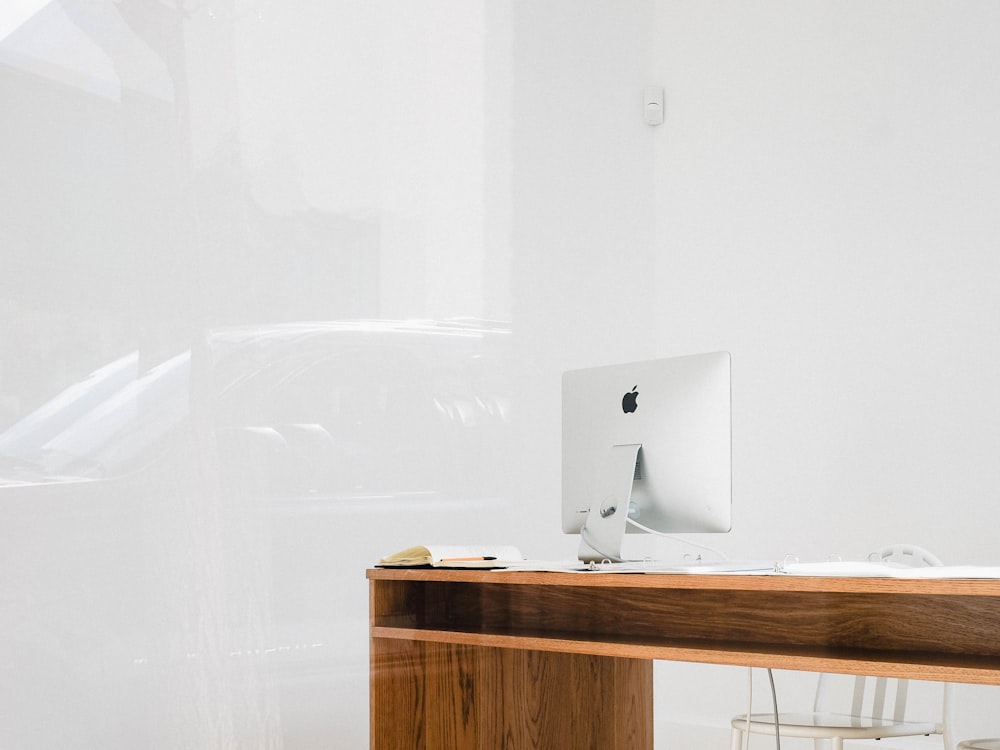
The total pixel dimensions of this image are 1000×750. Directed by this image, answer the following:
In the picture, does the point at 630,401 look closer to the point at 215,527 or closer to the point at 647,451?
the point at 647,451

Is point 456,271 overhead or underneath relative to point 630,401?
overhead

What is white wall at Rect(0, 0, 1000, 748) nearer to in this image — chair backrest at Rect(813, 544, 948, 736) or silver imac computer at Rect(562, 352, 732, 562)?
chair backrest at Rect(813, 544, 948, 736)

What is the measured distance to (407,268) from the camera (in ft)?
11.9

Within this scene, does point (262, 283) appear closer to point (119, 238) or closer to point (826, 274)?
point (119, 238)

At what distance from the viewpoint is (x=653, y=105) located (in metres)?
4.69

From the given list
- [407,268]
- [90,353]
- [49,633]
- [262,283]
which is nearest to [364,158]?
[407,268]

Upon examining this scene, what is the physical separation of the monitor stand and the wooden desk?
0.31ft

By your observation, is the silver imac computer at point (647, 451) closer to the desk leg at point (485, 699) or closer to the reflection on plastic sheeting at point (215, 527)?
the desk leg at point (485, 699)

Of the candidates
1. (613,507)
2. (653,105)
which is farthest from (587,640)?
(653,105)

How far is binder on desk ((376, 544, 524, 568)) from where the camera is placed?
7.54 ft

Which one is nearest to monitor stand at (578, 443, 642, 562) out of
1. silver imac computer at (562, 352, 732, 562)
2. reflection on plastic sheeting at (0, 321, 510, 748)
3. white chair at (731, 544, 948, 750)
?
silver imac computer at (562, 352, 732, 562)

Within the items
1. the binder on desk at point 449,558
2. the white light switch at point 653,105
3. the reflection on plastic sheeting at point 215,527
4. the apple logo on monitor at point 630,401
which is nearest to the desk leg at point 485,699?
the binder on desk at point 449,558

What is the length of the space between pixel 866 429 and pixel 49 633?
9.31 ft

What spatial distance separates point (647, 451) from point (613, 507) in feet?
0.47
